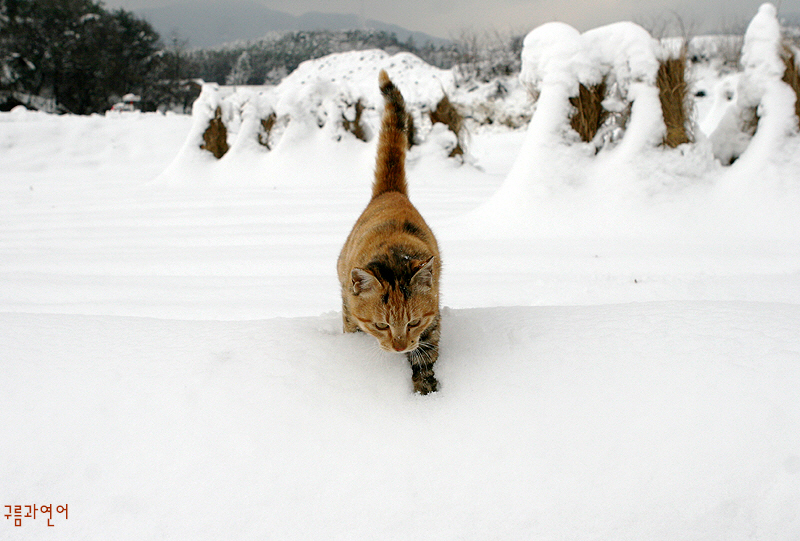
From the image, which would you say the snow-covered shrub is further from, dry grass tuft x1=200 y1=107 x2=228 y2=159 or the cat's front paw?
dry grass tuft x1=200 y1=107 x2=228 y2=159

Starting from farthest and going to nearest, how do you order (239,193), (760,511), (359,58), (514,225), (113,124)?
(359,58)
(113,124)
(239,193)
(514,225)
(760,511)

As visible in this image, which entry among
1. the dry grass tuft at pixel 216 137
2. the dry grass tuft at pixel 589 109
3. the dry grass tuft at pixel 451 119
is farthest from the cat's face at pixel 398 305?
the dry grass tuft at pixel 216 137

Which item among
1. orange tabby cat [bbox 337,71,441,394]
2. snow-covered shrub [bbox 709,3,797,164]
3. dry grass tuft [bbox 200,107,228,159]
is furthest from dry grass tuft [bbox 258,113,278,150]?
orange tabby cat [bbox 337,71,441,394]

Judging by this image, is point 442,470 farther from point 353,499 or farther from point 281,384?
point 281,384

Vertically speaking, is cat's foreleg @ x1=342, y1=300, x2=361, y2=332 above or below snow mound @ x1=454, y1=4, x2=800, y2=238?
below

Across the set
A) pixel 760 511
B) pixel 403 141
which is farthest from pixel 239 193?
pixel 760 511

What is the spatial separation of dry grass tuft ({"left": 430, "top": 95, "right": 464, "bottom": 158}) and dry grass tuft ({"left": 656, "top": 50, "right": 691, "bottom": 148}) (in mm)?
4659

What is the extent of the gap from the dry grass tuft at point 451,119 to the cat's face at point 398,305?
283 inches

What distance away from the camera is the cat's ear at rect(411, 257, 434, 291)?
5.09 feet

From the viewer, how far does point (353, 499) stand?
3.92 feet

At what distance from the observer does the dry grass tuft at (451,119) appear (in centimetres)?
850

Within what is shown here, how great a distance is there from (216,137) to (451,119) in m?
4.74

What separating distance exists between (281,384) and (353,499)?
0.45 metres

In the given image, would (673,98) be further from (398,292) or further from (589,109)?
(398,292)
